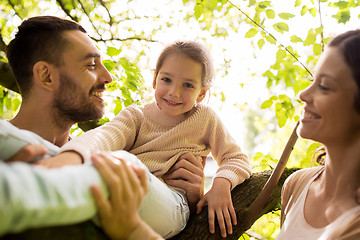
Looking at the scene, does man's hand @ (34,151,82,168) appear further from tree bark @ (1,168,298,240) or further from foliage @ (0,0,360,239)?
foliage @ (0,0,360,239)

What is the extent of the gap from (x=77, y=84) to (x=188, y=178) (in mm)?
880

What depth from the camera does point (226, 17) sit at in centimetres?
295

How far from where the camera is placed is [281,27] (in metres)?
1.87

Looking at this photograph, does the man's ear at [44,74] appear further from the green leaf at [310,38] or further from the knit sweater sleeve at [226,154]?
the green leaf at [310,38]

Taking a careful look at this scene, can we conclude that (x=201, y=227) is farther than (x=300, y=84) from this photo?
No

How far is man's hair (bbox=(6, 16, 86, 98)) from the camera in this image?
190 cm

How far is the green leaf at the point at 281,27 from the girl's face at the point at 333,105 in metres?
0.70

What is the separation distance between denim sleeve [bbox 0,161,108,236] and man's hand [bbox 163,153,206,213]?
0.92 meters

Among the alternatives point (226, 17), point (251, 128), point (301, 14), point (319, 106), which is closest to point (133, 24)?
point (226, 17)

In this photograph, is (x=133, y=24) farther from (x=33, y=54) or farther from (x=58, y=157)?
(x=58, y=157)

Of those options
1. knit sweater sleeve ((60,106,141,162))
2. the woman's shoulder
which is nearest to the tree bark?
the woman's shoulder

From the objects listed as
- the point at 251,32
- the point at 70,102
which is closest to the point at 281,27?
the point at 251,32

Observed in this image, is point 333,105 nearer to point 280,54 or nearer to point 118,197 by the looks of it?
point 118,197

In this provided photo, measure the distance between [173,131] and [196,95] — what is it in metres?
0.28
